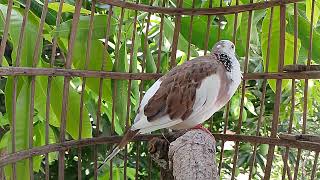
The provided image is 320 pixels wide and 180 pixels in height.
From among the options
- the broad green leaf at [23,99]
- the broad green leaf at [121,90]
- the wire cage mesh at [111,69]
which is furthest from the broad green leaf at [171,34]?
the broad green leaf at [23,99]

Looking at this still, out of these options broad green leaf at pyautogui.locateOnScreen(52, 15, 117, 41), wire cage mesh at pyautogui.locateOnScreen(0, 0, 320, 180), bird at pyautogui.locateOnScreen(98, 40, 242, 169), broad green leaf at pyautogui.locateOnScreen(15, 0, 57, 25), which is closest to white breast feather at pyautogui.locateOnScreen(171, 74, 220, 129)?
bird at pyautogui.locateOnScreen(98, 40, 242, 169)

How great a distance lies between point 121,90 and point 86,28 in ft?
0.53

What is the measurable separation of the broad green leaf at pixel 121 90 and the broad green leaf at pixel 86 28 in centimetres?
7

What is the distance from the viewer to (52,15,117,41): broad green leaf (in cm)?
103

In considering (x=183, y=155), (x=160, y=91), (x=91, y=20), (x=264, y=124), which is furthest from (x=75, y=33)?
(x=264, y=124)

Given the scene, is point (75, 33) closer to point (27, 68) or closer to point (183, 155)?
point (27, 68)

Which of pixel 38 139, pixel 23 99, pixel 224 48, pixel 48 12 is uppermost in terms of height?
pixel 48 12

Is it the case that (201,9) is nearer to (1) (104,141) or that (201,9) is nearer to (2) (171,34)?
(2) (171,34)

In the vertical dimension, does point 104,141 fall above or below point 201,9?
below

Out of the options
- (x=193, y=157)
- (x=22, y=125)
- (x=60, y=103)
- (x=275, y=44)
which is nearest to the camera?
(x=193, y=157)

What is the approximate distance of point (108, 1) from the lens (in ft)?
3.55

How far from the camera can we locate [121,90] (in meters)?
1.15

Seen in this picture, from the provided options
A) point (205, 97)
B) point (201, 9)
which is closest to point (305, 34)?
point (201, 9)

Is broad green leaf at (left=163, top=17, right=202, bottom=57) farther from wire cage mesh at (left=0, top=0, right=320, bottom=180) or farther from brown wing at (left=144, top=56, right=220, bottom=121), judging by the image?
brown wing at (left=144, top=56, right=220, bottom=121)
